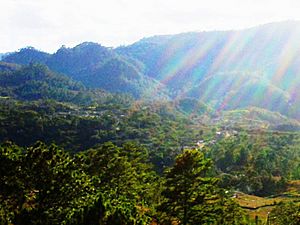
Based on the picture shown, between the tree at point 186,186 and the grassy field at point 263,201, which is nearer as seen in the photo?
the tree at point 186,186

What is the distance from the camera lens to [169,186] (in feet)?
113

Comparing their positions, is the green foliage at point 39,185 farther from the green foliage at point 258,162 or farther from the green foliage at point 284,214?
the green foliage at point 258,162

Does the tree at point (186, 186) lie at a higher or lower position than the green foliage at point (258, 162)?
higher

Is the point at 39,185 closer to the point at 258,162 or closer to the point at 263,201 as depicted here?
the point at 263,201

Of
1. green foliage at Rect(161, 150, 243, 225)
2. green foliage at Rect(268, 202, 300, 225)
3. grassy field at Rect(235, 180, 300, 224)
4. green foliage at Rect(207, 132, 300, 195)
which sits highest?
green foliage at Rect(161, 150, 243, 225)

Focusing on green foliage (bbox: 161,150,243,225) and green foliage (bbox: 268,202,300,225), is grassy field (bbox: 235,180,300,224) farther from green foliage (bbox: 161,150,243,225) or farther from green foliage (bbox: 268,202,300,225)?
green foliage (bbox: 161,150,243,225)

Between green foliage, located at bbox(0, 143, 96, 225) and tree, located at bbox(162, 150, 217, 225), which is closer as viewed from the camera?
green foliage, located at bbox(0, 143, 96, 225)

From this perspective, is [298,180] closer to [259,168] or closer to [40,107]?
[259,168]

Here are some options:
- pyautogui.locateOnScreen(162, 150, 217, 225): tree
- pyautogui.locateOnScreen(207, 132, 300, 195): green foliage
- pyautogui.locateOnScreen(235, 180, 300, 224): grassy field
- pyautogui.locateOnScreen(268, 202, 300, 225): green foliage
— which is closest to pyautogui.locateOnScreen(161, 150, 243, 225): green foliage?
pyautogui.locateOnScreen(162, 150, 217, 225): tree

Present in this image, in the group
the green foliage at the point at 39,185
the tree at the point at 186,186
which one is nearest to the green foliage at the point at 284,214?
the tree at the point at 186,186

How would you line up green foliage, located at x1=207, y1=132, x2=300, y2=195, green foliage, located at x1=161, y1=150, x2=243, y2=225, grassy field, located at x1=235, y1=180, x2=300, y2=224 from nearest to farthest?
green foliage, located at x1=161, y1=150, x2=243, y2=225 → grassy field, located at x1=235, y1=180, x2=300, y2=224 → green foliage, located at x1=207, y1=132, x2=300, y2=195

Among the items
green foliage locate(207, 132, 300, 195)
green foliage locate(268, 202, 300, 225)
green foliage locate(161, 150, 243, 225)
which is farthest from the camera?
green foliage locate(207, 132, 300, 195)

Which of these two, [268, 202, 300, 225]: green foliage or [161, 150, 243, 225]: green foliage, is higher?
[161, 150, 243, 225]: green foliage

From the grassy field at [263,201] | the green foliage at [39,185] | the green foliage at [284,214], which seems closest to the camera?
the green foliage at [39,185]
